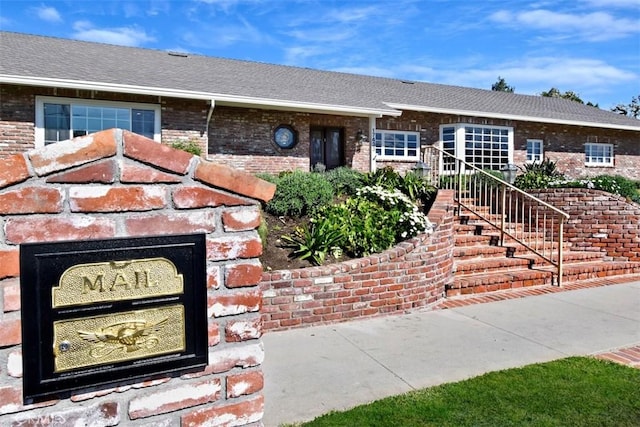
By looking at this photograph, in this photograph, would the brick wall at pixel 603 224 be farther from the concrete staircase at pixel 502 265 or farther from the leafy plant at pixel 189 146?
the leafy plant at pixel 189 146

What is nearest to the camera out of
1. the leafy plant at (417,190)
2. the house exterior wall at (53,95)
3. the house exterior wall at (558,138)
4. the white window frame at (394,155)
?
the leafy plant at (417,190)

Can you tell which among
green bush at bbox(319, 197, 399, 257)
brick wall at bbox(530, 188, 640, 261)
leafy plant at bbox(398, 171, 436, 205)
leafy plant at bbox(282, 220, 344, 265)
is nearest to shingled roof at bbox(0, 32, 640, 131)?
leafy plant at bbox(398, 171, 436, 205)

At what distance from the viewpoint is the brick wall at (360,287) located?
5.03m

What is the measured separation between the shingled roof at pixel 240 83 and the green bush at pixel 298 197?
14.5 feet

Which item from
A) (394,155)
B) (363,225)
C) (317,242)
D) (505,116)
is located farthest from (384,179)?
(505,116)

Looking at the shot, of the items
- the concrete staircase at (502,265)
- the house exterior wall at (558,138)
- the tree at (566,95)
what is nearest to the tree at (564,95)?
the tree at (566,95)

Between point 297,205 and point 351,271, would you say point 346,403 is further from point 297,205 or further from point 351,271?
point 297,205

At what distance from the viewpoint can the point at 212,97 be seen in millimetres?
10695

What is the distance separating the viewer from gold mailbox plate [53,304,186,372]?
1.55 meters

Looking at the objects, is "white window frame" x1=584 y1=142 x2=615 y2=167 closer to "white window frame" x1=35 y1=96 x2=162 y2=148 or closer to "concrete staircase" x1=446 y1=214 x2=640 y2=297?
"concrete staircase" x1=446 y1=214 x2=640 y2=297

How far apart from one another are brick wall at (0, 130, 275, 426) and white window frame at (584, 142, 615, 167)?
1944cm

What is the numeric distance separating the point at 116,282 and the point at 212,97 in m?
9.75

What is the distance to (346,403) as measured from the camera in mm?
3293

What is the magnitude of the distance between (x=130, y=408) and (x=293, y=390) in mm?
2010
